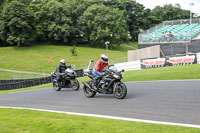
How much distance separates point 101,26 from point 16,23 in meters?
29.2

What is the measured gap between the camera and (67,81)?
41.9ft

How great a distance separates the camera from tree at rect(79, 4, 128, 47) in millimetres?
75325

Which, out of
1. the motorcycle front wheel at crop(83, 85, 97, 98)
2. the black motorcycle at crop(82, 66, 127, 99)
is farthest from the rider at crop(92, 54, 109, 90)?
the motorcycle front wheel at crop(83, 85, 97, 98)

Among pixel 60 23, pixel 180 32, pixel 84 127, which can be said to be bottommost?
pixel 84 127

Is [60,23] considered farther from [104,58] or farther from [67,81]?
[104,58]

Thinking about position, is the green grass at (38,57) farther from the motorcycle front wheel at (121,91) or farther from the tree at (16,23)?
the motorcycle front wheel at (121,91)

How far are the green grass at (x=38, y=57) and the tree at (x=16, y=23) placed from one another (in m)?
3.21

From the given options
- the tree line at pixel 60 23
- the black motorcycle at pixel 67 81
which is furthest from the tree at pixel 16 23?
the black motorcycle at pixel 67 81

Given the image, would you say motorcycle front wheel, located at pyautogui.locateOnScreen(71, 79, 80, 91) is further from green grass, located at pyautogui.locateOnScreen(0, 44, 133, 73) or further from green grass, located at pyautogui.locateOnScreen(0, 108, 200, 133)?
green grass, located at pyautogui.locateOnScreen(0, 44, 133, 73)

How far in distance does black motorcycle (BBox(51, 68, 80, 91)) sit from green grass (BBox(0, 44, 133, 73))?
31.8 metres

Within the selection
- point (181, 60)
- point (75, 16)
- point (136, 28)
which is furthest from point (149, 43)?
point (136, 28)

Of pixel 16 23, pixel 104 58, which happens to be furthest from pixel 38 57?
pixel 104 58

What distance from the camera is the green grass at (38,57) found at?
155 ft

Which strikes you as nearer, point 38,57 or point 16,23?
point 38,57
